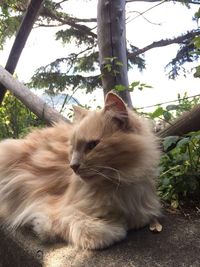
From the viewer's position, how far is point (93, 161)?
1.40 meters

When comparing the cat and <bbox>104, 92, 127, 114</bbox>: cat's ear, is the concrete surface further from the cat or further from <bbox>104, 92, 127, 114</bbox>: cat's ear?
<bbox>104, 92, 127, 114</bbox>: cat's ear

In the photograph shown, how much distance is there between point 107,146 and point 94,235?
12.9 inches

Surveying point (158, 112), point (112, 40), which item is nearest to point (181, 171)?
point (158, 112)

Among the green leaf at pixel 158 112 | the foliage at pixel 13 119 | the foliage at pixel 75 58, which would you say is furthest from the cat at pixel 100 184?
the foliage at pixel 75 58

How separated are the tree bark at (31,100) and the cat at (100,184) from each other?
976 millimetres

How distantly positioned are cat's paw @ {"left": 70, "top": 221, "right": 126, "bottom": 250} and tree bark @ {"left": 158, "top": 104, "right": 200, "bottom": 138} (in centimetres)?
83

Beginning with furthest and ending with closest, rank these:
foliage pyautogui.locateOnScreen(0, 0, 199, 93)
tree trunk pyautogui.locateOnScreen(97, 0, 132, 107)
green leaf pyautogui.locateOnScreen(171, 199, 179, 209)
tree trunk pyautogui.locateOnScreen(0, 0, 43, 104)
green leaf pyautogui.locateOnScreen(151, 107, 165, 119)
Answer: foliage pyautogui.locateOnScreen(0, 0, 199, 93) → tree trunk pyautogui.locateOnScreen(0, 0, 43, 104) → tree trunk pyautogui.locateOnScreen(97, 0, 132, 107) → green leaf pyautogui.locateOnScreen(151, 107, 165, 119) → green leaf pyautogui.locateOnScreen(171, 199, 179, 209)

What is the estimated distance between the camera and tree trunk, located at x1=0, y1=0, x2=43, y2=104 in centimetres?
336

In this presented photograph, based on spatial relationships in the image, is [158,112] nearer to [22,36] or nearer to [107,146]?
[107,146]

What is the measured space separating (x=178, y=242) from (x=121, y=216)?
0.23 m

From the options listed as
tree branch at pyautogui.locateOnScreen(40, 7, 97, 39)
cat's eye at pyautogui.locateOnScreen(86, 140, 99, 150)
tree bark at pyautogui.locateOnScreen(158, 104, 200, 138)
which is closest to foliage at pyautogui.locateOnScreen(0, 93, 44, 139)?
tree bark at pyautogui.locateOnScreen(158, 104, 200, 138)

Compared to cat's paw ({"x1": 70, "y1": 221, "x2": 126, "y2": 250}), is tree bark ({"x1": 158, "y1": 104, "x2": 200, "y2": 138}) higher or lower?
higher

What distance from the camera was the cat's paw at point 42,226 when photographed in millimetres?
1536

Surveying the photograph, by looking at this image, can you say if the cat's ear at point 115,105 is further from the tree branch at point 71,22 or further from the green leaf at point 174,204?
the tree branch at point 71,22
